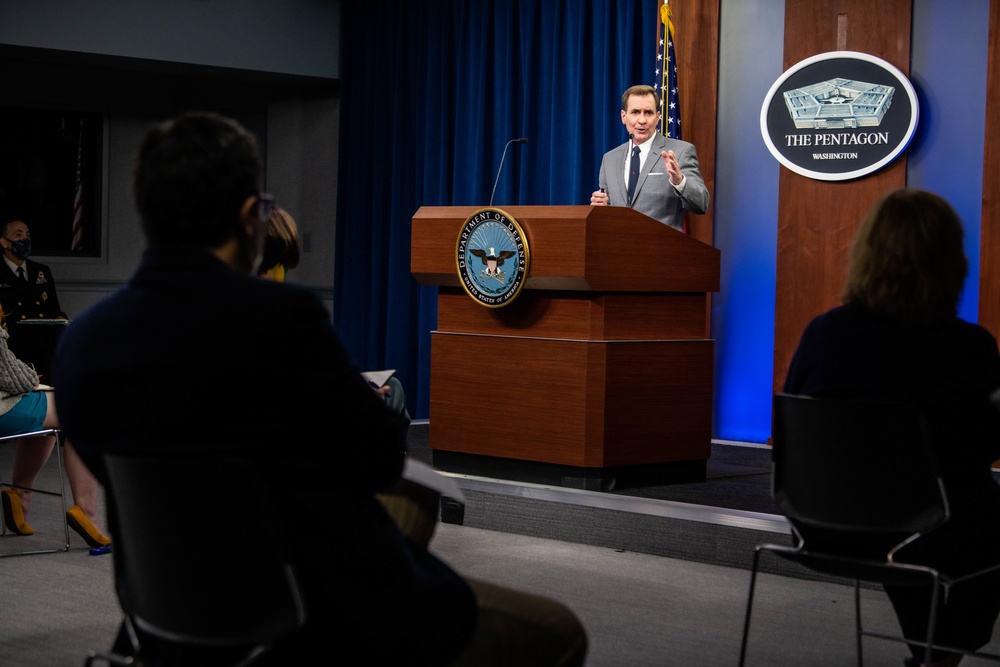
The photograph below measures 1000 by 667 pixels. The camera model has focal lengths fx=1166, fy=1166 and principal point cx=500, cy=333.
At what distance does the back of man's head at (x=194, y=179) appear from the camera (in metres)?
1.56

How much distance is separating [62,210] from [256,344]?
7.98 m

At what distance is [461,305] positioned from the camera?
4.66m

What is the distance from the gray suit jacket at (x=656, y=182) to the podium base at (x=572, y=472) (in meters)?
1.07

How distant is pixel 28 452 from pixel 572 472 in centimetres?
207

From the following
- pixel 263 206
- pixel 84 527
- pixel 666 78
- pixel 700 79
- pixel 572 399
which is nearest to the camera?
pixel 263 206

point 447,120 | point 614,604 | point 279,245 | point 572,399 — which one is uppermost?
point 447,120

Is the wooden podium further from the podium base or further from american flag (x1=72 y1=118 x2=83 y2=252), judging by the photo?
american flag (x1=72 y1=118 x2=83 y2=252)

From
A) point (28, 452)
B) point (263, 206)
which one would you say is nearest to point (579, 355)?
point (28, 452)

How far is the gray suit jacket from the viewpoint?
500cm

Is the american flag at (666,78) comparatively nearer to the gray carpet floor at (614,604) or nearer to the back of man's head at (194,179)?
the gray carpet floor at (614,604)

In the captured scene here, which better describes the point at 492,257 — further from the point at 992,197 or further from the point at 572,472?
the point at 992,197

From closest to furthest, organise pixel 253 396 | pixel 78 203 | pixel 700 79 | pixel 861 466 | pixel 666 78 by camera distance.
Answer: pixel 253 396 < pixel 861 466 < pixel 666 78 < pixel 700 79 < pixel 78 203

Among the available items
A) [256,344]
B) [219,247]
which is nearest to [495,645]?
[256,344]

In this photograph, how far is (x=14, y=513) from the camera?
4.48 meters
